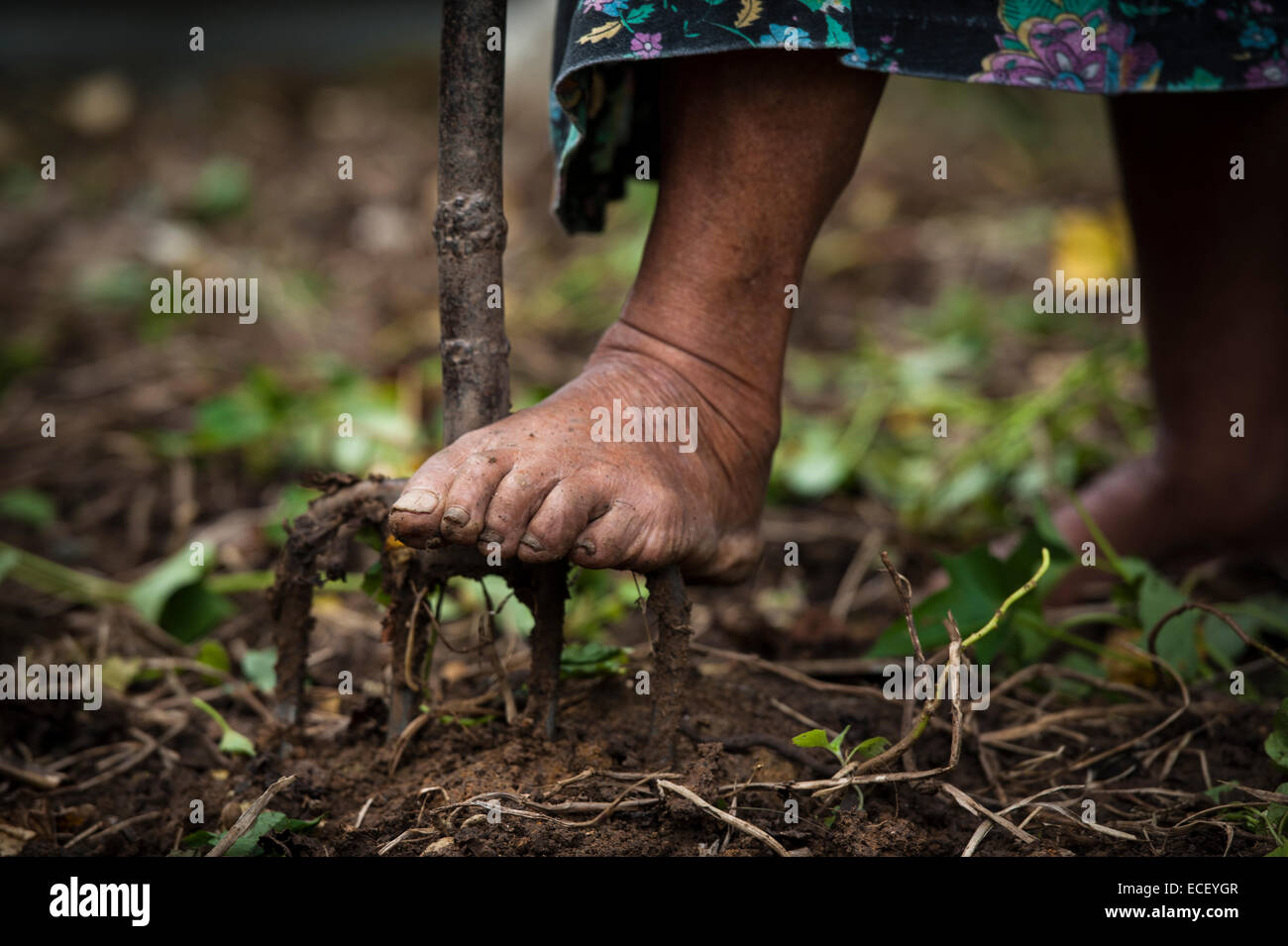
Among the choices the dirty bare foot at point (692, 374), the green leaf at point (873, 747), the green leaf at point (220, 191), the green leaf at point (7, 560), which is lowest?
the green leaf at point (873, 747)

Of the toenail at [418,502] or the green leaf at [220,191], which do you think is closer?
the toenail at [418,502]

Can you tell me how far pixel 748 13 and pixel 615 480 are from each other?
38 cm

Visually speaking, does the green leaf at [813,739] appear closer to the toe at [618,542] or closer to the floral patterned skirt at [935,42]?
the toe at [618,542]

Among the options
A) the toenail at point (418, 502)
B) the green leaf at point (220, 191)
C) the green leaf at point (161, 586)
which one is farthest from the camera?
the green leaf at point (220, 191)

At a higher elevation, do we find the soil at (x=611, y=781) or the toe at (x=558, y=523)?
the toe at (x=558, y=523)

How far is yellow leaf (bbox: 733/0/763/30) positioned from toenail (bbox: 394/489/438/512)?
43 cm

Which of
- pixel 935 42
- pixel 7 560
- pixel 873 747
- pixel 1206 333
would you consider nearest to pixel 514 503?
pixel 873 747

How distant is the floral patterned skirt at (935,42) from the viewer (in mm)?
890

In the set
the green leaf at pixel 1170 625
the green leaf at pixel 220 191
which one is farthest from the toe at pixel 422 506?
the green leaf at pixel 220 191

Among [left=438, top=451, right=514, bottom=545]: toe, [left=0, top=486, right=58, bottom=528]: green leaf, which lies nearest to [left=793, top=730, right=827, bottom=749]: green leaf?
[left=438, top=451, right=514, bottom=545]: toe

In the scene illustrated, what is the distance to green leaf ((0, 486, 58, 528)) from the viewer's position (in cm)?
174

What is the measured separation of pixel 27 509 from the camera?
68.5 inches
